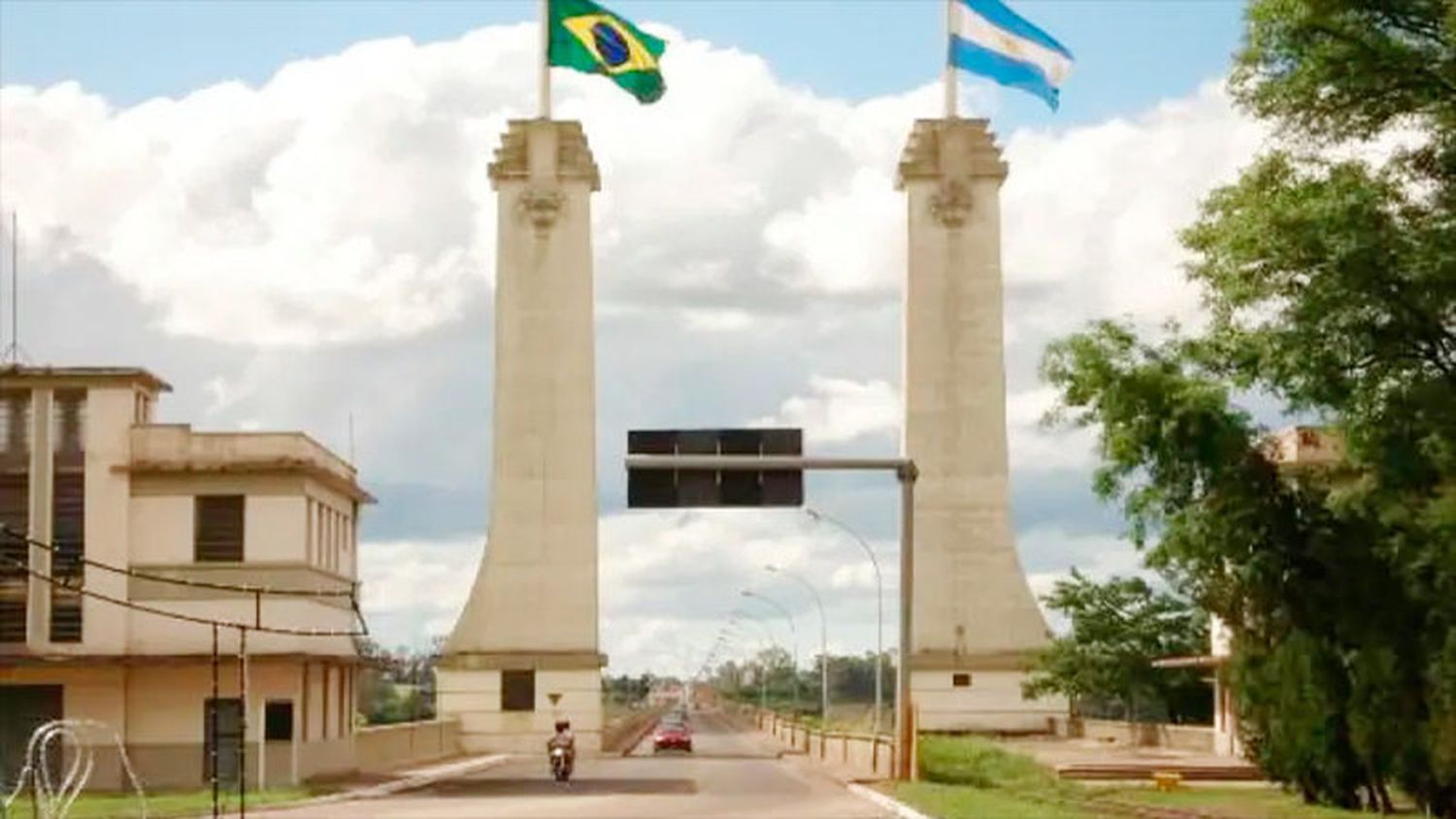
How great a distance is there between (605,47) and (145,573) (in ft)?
76.3

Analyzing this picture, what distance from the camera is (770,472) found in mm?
39500

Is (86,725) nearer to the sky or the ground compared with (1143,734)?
nearer to the sky

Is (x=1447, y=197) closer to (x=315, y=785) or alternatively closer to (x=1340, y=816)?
(x=1340, y=816)

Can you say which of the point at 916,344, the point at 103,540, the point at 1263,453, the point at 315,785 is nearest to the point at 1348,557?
the point at 1263,453

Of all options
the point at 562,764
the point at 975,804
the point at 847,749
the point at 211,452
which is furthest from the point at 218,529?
the point at 975,804

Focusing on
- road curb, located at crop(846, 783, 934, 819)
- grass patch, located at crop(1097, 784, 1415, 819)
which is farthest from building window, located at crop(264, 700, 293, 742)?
grass patch, located at crop(1097, 784, 1415, 819)

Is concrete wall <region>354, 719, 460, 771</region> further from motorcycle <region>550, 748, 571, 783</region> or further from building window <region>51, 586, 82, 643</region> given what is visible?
building window <region>51, 586, 82, 643</region>

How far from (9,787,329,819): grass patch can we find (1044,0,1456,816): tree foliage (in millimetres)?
15996

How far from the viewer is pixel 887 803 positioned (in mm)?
41500

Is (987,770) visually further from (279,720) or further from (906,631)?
(279,720)

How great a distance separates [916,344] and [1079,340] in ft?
140

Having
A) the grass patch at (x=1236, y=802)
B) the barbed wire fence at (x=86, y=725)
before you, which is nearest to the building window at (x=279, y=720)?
the barbed wire fence at (x=86, y=725)

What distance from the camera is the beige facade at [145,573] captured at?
51.8 meters

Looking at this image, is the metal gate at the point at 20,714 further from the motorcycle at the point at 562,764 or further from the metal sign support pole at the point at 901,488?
the metal sign support pole at the point at 901,488
